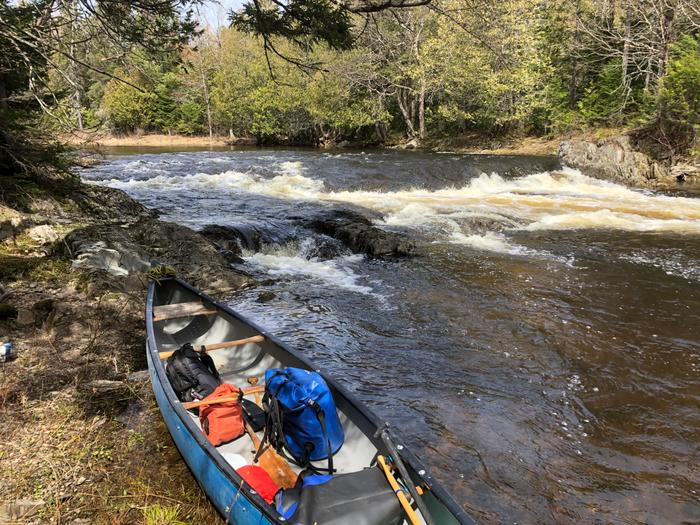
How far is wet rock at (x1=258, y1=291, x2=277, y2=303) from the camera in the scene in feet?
25.1

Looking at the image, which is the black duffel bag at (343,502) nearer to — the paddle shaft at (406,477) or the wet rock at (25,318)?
the paddle shaft at (406,477)

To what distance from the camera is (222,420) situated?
139 inches

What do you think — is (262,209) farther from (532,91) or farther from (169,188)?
(532,91)

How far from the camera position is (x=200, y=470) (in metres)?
3.03

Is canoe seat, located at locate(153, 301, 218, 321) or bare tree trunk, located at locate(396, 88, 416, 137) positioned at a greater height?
bare tree trunk, located at locate(396, 88, 416, 137)

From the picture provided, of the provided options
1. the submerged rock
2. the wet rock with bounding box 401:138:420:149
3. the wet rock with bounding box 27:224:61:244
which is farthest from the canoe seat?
the wet rock with bounding box 401:138:420:149

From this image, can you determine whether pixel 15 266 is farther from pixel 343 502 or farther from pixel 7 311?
pixel 343 502

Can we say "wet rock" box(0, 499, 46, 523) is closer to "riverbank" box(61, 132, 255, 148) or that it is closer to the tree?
the tree

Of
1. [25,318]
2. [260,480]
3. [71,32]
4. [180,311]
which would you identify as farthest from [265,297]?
[260,480]

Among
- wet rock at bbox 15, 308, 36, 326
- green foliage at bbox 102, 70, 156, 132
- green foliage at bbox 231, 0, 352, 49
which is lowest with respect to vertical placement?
wet rock at bbox 15, 308, 36, 326

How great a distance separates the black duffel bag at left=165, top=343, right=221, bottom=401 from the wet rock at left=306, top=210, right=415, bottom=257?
6304 millimetres

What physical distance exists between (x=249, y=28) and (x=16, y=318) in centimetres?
435

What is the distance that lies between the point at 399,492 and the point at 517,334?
4.41 metres

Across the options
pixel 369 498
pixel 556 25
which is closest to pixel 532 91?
pixel 556 25
